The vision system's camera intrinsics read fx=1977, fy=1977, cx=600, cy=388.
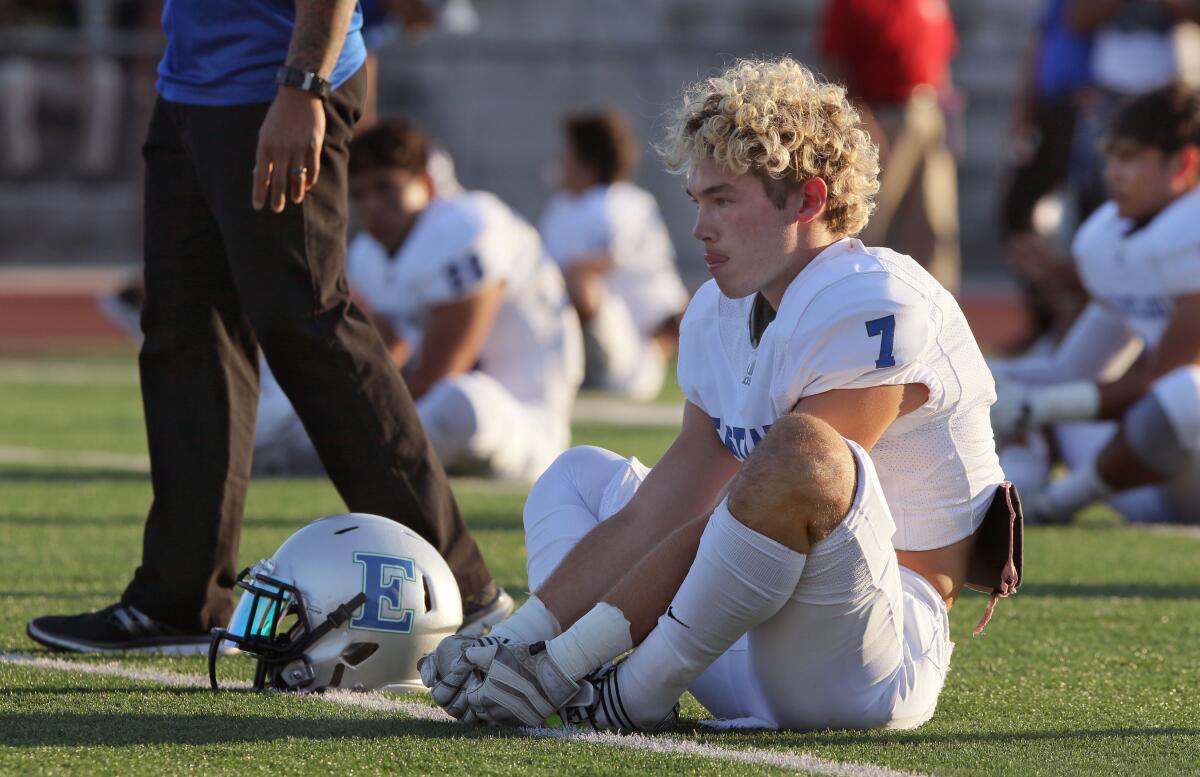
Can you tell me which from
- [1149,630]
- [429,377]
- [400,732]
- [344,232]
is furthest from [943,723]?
[429,377]

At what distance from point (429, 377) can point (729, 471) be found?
360cm

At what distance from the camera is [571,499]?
148 inches

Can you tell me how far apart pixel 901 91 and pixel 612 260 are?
190 centimetres

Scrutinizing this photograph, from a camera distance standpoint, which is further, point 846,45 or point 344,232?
point 846,45

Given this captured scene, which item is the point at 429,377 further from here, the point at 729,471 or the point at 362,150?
the point at 729,471

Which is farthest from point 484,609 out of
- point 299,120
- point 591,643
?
point 299,120

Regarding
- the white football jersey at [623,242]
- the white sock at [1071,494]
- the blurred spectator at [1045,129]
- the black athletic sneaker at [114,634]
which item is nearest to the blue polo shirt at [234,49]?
the black athletic sneaker at [114,634]

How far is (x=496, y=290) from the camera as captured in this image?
7207 mm

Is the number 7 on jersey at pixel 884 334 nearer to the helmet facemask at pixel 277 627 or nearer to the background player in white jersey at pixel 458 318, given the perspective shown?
the helmet facemask at pixel 277 627

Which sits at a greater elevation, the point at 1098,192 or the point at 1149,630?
the point at 1098,192

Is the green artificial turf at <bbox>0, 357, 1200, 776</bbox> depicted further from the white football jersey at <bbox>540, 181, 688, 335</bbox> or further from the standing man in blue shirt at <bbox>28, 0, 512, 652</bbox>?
the white football jersey at <bbox>540, 181, 688, 335</bbox>

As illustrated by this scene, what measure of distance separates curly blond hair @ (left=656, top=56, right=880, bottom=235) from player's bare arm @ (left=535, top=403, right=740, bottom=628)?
1.61 ft

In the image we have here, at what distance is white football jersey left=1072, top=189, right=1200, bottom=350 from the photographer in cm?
619

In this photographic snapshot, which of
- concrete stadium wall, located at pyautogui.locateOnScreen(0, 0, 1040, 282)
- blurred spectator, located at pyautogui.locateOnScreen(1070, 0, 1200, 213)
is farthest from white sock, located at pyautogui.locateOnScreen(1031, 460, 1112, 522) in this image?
concrete stadium wall, located at pyautogui.locateOnScreen(0, 0, 1040, 282)
